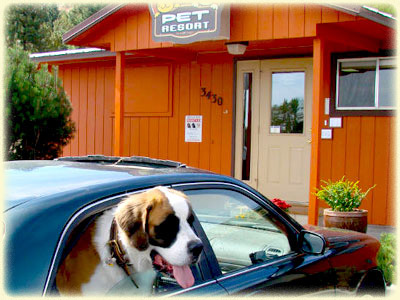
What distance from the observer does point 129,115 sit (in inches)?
447

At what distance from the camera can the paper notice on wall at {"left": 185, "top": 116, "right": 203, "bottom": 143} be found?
34.3 feet

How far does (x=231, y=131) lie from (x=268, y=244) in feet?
22.3

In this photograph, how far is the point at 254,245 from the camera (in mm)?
3307

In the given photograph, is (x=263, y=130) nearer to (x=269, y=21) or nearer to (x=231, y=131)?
(x=231, y=131)

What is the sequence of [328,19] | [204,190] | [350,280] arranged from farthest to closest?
[328,19] → [350,280] → [204,190]

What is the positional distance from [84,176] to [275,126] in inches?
293

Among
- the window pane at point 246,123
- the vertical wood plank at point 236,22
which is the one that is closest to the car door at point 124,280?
the vertical wood plank at point 236,22

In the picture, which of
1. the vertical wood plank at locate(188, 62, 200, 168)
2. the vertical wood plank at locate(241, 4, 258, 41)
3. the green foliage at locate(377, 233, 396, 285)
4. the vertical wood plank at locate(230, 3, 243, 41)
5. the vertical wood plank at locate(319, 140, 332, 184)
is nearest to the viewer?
the green foliage at locate(377, 233, 396, 285)

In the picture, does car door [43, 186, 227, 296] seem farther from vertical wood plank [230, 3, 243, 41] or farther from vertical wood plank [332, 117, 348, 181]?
vertical wood plank [332, 117, 348, 181]

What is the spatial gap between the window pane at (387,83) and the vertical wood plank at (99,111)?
605 cm

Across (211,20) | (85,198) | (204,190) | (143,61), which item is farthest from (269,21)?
(85,198)

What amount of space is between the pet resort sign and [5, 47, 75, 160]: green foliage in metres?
3.07

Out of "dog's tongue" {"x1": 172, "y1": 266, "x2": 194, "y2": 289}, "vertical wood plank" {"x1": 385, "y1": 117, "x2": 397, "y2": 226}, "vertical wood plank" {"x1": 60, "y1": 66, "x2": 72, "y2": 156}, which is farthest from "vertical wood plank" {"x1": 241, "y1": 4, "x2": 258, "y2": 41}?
A: "vertical wood plank" {"x1": 60, "y1": 66, "x2": 72, "y2": 156}

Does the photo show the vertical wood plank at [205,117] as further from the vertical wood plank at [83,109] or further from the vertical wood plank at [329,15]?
the vertical wood plank at [329,15]
